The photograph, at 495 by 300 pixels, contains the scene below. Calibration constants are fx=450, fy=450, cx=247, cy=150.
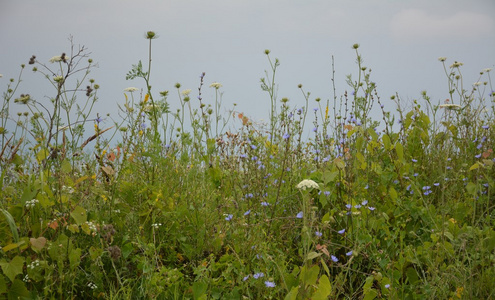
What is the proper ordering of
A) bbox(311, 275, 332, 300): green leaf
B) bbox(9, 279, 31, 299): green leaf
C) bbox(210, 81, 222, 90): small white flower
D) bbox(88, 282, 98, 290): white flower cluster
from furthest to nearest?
bbox(210, 81, 222, 90): small white flower
bbox(88, 282, 98, 290): white flower cluster
bbox(9, 279, 31, 299): green leaf
bbox(311, 275, 332, 300): green leaf

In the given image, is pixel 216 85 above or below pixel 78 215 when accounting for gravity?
above

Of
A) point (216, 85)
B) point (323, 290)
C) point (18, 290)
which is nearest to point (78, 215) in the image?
point (18, 290)

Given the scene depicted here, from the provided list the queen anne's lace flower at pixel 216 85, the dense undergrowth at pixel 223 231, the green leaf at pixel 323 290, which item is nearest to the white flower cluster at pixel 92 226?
the dense undergrowth at pixel 223 231

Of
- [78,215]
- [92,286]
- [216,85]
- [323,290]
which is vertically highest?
[216,85]

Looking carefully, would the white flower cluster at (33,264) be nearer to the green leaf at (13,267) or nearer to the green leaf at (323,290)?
the green leaf at (13,267)

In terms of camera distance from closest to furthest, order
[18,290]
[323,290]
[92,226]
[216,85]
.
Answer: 1. [323,290]
2. [18,290]
3. [92,226]
4. [216,85]

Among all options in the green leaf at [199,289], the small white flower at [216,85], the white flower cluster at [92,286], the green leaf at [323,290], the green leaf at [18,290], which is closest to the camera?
the green leaf at [323,290]

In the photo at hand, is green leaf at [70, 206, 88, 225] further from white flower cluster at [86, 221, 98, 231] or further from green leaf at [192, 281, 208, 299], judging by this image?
green leaf at [192, 281, 208, 299]

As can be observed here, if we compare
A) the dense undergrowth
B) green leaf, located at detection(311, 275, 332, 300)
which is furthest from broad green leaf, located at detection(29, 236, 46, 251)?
green leaf, located at detection(311, 275, 332, 300)

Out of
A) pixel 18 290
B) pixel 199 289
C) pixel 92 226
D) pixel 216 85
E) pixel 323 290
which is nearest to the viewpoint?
pixel 323 290

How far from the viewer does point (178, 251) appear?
9.22 feet

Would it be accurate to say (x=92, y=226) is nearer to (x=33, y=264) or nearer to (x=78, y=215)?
(x=78, y=215)

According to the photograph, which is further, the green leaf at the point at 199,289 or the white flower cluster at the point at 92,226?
the white flower cluster at the point at 92,226

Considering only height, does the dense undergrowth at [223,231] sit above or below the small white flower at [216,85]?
below
